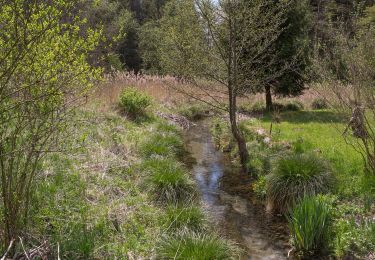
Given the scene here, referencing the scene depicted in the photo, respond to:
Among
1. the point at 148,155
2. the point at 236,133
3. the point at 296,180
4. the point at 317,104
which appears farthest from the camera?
the point at 317,104

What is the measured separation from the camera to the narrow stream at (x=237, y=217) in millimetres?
6320

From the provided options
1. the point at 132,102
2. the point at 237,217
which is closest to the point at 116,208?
the point at 237,217

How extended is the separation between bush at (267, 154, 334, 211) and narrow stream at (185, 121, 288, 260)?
0.42m

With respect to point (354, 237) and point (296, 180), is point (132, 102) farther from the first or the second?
point (354, 237)

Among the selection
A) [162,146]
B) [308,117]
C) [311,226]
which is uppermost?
[308,117]

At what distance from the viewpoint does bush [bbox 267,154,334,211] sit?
722 cm

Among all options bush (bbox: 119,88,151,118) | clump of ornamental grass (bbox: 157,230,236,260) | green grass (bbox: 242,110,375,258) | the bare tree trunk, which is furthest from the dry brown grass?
clump of ornamental grass (bbox: 157,230,236,260)

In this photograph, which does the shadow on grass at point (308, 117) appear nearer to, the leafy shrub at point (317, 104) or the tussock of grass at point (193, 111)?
the leafy shrub at point (317, 104)

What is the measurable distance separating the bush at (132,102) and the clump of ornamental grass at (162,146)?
6.24ft

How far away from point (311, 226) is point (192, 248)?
1796 millimetres

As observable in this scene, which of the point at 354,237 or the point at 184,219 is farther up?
the point at 184,219

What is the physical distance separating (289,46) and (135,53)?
23.2m

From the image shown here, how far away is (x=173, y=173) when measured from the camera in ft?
25.8

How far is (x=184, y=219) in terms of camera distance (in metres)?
6.19
